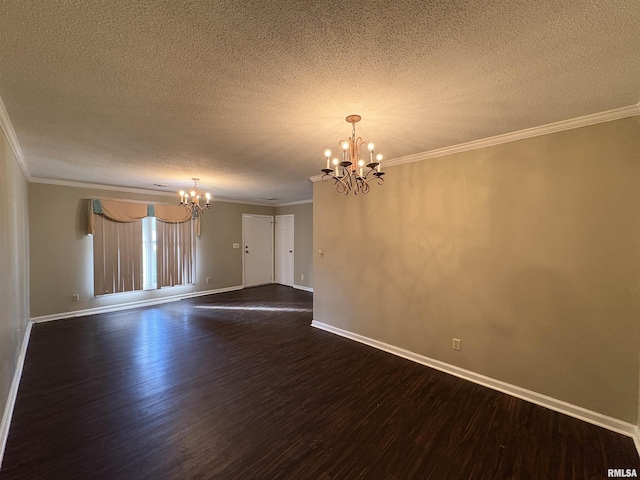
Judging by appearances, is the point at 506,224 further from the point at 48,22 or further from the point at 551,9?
the point at 48,22

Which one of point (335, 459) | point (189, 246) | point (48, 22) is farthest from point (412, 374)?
point (189, 246)

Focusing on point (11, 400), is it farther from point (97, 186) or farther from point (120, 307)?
point (97, 186)

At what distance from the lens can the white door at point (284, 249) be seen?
24.4 ft

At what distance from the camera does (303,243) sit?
700cm

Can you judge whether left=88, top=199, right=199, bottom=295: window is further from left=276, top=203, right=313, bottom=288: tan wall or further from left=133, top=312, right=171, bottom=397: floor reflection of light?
Result: left=276, top=203, right=313, bottom=288: tan wall

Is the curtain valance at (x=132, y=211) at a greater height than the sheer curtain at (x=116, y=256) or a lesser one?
greater

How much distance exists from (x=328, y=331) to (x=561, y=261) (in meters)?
2.92

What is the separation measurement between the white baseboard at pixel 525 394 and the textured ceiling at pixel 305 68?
239cm

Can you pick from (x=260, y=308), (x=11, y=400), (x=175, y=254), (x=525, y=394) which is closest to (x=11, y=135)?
(x=11, y=400)

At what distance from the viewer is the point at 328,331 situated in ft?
13.0

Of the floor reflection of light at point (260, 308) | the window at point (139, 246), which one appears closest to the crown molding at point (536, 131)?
the floor reflection of light at point (260, 308)
